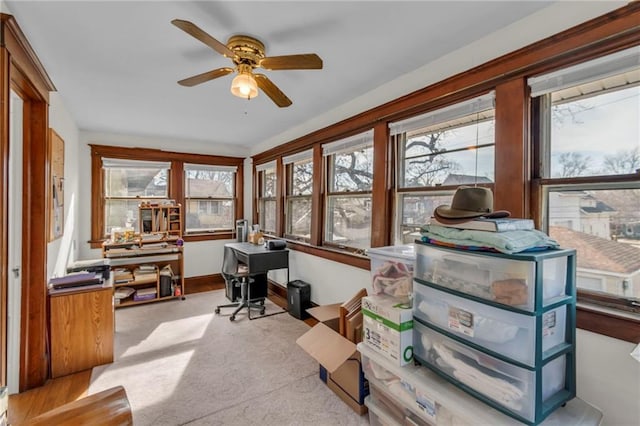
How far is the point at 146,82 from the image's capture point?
2623mm

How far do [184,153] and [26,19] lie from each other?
10.6 ft

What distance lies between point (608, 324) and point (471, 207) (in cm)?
84

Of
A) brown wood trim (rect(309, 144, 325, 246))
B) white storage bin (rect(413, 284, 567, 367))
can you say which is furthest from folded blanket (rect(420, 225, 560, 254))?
brown wood trim (rect(309, 144, 325, 246))

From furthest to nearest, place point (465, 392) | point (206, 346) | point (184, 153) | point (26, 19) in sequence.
Result: point (184, 153) < point (206, 346) < point (26, 19) < point (465, 392)

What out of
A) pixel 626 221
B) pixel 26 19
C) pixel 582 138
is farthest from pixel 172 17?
pixel 626 221

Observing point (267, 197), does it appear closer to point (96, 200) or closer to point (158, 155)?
point (158, 155)

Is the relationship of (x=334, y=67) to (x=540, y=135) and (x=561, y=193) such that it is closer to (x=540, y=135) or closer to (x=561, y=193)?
(x=540, y=135)

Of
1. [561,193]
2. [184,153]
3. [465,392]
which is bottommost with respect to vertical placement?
[465,392]

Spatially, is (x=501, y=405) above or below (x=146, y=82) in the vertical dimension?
below

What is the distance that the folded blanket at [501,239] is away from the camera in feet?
4.13

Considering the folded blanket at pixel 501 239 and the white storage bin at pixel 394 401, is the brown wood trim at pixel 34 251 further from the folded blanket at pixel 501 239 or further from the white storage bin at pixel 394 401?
the folded blanket at pixel 501 239

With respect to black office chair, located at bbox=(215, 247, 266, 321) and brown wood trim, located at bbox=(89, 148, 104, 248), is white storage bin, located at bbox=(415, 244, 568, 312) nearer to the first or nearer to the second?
black office chair, located at bbox=(215, 247, 266, 321)

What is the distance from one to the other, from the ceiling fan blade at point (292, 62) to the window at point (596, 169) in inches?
50.1

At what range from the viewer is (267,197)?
511cm
